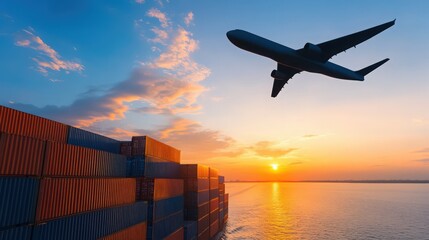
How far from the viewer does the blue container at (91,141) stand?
26062mm

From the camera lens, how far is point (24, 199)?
16109 mm

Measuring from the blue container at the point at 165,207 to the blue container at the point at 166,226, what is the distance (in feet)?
1.83

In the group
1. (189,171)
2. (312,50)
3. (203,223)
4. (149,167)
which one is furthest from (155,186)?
(203,223)

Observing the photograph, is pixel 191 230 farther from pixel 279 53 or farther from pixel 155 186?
pixel 279 53

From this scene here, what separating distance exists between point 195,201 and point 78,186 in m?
30.2

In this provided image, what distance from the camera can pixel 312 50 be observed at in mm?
26859

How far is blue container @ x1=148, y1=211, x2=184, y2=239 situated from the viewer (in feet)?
101

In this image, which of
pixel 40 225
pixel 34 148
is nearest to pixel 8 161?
pixel 34 148

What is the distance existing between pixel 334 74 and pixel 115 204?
88.9ft

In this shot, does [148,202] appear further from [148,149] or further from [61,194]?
[61,194]

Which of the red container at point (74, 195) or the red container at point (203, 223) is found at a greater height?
the red container at point (74, 195)

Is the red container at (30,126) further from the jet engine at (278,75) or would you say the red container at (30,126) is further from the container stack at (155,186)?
the jet engine at (278,75)

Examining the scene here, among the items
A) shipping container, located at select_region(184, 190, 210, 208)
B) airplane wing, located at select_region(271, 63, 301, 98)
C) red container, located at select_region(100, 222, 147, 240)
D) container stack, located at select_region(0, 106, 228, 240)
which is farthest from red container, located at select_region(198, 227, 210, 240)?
airplane wing, located at select_region(271, 63, 301, 98)

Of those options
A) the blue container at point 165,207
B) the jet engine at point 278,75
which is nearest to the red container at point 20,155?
the blue container at point 165,207
